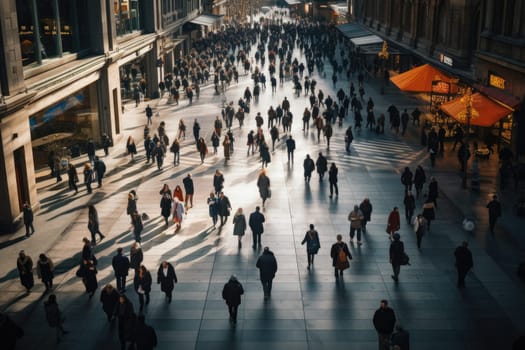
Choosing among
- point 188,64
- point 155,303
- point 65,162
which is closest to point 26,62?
point 65,162

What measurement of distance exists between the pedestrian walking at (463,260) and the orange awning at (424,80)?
67.0 ft

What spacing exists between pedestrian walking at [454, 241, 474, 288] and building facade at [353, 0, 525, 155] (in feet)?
41.2

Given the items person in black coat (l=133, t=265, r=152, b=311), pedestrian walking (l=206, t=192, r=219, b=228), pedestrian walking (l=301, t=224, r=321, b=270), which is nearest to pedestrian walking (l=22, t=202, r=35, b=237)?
pedestrian walking (l=206, t=192, r=219, b=228)

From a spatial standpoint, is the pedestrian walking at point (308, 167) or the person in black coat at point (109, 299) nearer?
the person in black coat at point (109, 299)

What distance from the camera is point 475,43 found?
35.4m

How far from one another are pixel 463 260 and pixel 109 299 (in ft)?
27.7

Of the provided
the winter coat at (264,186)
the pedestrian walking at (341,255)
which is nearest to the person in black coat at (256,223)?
the pedestrian walking at (341,255)

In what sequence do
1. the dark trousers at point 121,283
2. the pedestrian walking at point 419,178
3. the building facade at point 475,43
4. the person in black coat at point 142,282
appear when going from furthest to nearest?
the building facade at point 475,43, the pedestrian walking at point 419,178, the dark trousers at point 121,283, the person in black coat at point 142,282

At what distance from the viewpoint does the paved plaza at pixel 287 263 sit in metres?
13.6

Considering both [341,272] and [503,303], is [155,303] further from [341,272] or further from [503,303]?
[503,303]

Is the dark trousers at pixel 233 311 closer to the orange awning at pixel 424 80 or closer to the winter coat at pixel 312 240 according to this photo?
the winter coat at pixel 312 240

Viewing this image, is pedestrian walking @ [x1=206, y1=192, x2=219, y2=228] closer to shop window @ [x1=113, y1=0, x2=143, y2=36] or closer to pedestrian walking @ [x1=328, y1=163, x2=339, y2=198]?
pedestrian walking @ [x1=328, y1=163, x2=339, y2=198]

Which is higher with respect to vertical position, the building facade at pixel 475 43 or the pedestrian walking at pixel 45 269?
the building facade at pixel 475 43

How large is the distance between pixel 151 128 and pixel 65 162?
10390 millimetres
